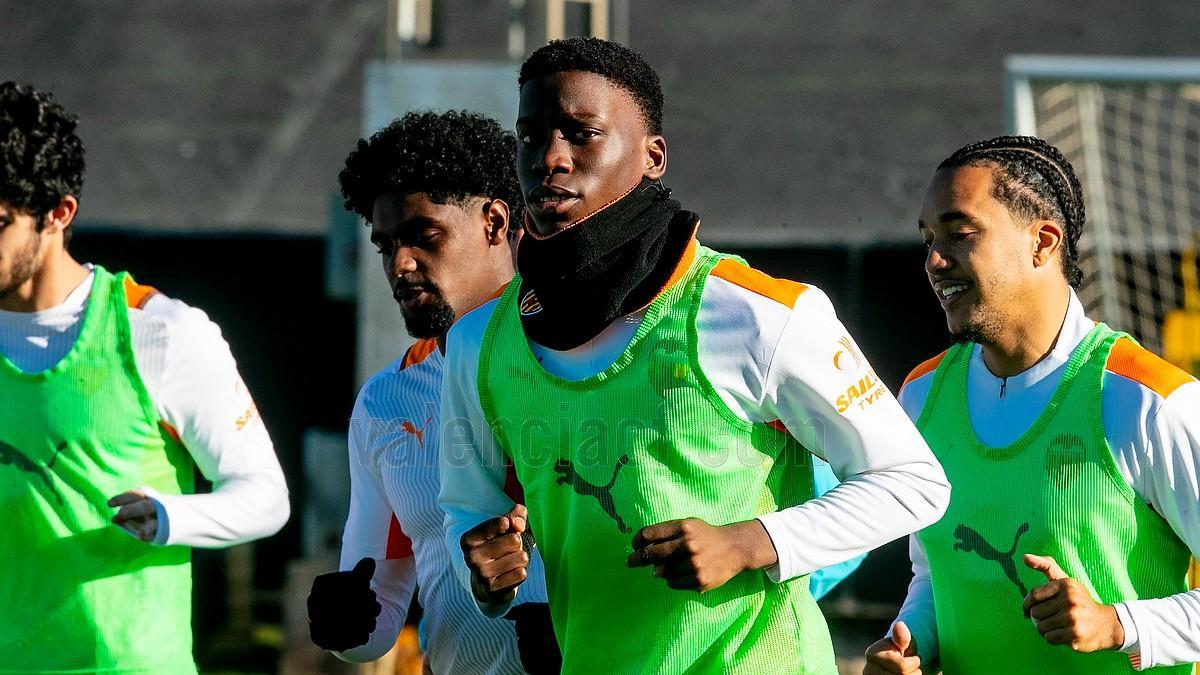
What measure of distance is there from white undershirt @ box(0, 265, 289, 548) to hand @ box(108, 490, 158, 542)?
0.42 feet

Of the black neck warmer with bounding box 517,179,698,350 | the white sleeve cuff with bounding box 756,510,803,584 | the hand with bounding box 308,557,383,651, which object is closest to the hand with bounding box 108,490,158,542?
the hand with bounding box 308,557,383,651

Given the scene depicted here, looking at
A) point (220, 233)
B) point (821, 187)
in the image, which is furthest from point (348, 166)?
point (821, 187)

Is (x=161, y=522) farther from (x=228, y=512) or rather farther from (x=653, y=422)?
Result: (x=653, y=422)

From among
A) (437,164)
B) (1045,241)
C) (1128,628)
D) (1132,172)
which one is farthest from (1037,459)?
(1132,172)

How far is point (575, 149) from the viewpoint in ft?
9.91

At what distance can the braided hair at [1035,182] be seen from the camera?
138 inches

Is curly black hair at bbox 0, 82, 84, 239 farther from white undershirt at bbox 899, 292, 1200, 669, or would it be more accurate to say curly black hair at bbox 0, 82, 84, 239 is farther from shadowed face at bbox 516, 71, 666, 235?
white undershirt at bbox 899, 292, 1200, 669

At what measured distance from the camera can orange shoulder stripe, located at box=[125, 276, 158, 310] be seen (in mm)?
3943

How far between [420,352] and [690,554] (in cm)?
154

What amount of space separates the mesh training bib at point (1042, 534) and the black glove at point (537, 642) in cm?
85

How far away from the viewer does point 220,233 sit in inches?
415

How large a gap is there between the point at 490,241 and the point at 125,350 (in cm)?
94

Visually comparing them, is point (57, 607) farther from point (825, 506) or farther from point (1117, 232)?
point (1117, 232)

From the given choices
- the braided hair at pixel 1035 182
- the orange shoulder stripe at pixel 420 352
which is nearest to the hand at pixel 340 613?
the orange shoulder stripe at pixel 420 352
